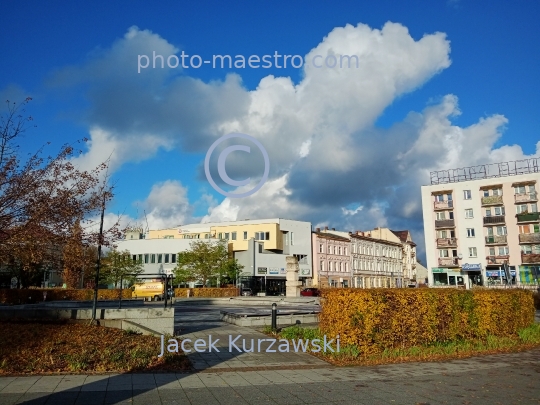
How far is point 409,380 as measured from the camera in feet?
32.2

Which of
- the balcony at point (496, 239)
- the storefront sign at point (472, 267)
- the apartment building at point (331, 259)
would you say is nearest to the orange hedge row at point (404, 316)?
the storefront sign at point (472, 267)

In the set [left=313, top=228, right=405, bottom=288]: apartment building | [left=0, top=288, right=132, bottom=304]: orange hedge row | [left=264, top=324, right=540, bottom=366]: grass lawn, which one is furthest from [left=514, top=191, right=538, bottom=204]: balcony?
[left=264, top=324, right=540, bottom=366]: grass lawn

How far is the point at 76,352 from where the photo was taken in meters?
10.6

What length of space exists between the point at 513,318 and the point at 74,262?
44.5ft

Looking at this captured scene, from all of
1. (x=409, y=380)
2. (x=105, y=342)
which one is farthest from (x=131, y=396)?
(x=409, y=380)

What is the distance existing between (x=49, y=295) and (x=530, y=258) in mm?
55242

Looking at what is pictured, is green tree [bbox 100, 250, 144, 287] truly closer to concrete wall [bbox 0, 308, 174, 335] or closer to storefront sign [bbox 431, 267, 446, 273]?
storefront sign [bbox 431, 267, 446, 273]

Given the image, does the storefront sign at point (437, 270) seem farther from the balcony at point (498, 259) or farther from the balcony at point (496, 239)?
the balcony at point (496, 239)

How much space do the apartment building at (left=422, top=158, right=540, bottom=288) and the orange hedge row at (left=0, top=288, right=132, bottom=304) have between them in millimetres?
41262

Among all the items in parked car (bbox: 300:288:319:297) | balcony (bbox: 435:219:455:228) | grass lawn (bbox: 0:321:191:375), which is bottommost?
grass lawn (bbox: 0:321:191:375)

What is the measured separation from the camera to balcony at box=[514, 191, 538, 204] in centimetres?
6147

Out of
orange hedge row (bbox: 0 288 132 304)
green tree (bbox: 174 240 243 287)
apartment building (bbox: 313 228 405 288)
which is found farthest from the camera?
apartment building (bbox: 313 228 405 288)

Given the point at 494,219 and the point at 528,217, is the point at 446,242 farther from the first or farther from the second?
the point at 528,217

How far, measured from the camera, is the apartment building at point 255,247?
77938mm
